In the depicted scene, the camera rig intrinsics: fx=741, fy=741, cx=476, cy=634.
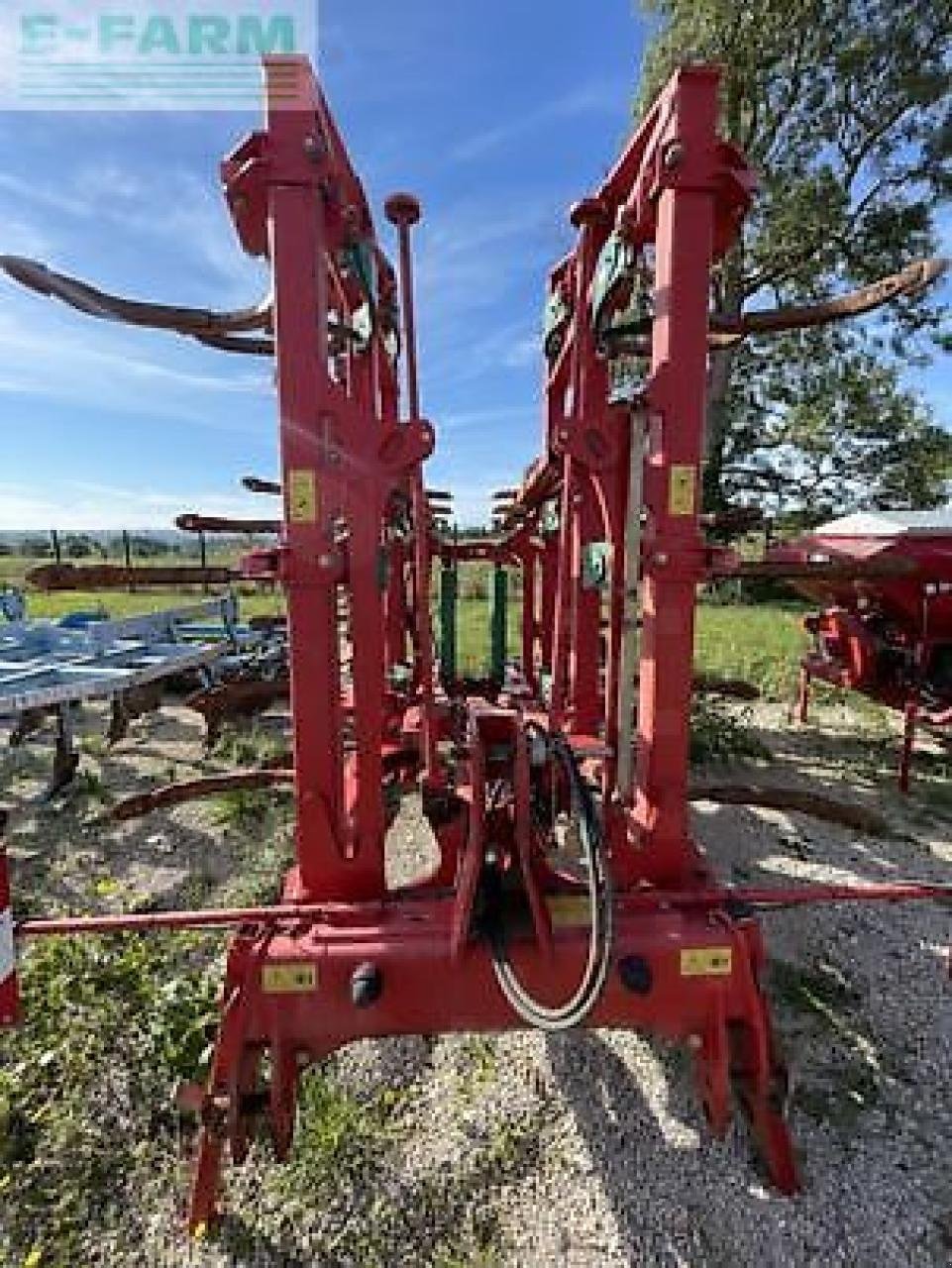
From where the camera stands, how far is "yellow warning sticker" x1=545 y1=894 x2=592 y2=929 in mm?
2176

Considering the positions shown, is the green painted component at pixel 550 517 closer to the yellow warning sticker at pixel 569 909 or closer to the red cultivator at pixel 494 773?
the red cultivator at pixel 494 773

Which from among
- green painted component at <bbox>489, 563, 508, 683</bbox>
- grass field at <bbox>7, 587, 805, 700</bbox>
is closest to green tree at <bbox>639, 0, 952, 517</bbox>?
grass field at <bbox>7, 587, 805, 700</bbox>

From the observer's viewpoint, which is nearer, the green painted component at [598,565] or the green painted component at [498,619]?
the green painted component at [598,565]

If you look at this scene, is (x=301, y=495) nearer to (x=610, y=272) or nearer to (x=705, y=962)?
(x=610, y=272)

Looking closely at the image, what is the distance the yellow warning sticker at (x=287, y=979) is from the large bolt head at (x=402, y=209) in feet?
7.99

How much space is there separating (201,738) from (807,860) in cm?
482

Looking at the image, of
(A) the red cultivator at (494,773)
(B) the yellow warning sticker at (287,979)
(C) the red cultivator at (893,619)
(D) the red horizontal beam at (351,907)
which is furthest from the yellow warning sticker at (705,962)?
(C) the red cultivator at (893,619)

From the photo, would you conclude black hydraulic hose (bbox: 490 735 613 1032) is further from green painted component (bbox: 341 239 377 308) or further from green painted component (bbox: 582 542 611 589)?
green painted component (bbox: 341 239 377 308)

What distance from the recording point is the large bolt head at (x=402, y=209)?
259 centimetres

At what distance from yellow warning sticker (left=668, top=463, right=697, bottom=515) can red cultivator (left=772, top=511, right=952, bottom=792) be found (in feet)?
11.4

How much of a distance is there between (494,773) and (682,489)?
3.39 feet

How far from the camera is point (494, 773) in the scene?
2352 millimetres

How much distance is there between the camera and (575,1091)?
7.99ft

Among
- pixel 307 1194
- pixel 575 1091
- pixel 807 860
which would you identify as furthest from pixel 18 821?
pixel 807 860
